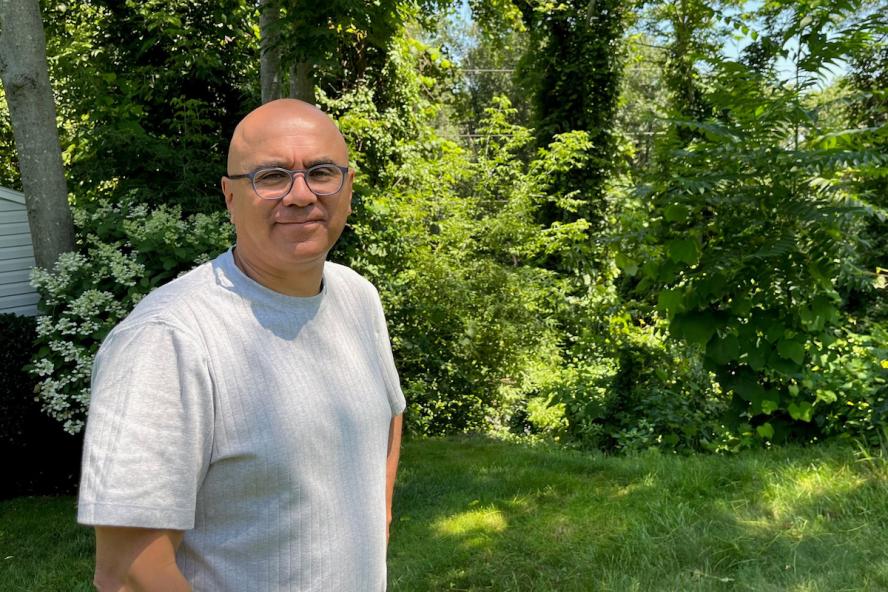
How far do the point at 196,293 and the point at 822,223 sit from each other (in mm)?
3930

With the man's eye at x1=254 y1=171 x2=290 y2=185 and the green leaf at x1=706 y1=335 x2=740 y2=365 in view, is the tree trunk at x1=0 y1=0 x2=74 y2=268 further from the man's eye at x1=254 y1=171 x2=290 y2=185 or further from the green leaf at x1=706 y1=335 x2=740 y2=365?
the green leaf at x1=706 y1=335 x2=740 y2=365

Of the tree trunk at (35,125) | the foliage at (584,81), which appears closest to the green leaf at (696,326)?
the tree trunk at (35,125)

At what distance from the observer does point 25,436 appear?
5.23 meters

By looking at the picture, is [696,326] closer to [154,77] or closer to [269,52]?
[269,52]

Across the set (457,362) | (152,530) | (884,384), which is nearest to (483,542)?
(152,530)

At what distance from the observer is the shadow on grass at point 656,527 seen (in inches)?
119

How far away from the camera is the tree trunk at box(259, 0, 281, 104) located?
5.43 metres

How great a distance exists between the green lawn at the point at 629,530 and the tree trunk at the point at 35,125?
2.03m

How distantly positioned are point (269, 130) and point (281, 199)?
0.49 feet

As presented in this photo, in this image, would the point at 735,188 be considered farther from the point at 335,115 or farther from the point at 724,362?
the point at 335,115

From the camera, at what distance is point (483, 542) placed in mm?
3598

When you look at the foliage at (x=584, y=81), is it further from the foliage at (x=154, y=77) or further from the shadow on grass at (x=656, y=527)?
the shadow on grass at (x=656, y=527)

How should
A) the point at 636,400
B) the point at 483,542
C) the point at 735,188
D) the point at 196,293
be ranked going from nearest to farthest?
1. the point at 196,293
2. the point at 483,542
3. the point at 735,188
4. the point at 636,400

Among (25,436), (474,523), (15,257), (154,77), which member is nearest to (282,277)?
(474,523)
